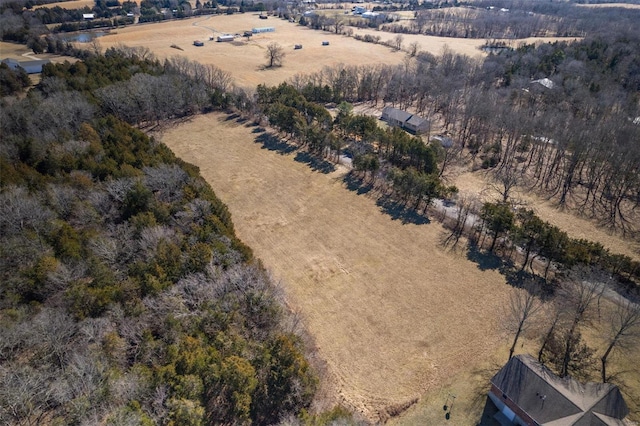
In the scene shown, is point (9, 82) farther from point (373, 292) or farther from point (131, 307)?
point (373, 292)

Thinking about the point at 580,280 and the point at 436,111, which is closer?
the point at 580,280

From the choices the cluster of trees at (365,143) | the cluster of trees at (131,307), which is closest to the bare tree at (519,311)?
the cluster of trees at (365,143)

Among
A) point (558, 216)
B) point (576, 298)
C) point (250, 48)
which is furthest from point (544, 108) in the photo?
point (250, 48)

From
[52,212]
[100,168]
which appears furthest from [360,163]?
[52,212]

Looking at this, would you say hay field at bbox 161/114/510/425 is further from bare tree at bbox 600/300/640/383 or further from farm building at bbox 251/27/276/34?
farm building at bbox 251/27/276/34

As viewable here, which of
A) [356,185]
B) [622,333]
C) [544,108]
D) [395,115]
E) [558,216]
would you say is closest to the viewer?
[622,333]

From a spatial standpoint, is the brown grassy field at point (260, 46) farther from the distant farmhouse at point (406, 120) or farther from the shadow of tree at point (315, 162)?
the shadow of tree at point (315, 162)

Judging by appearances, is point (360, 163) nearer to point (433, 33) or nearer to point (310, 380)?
point (310, 380)
